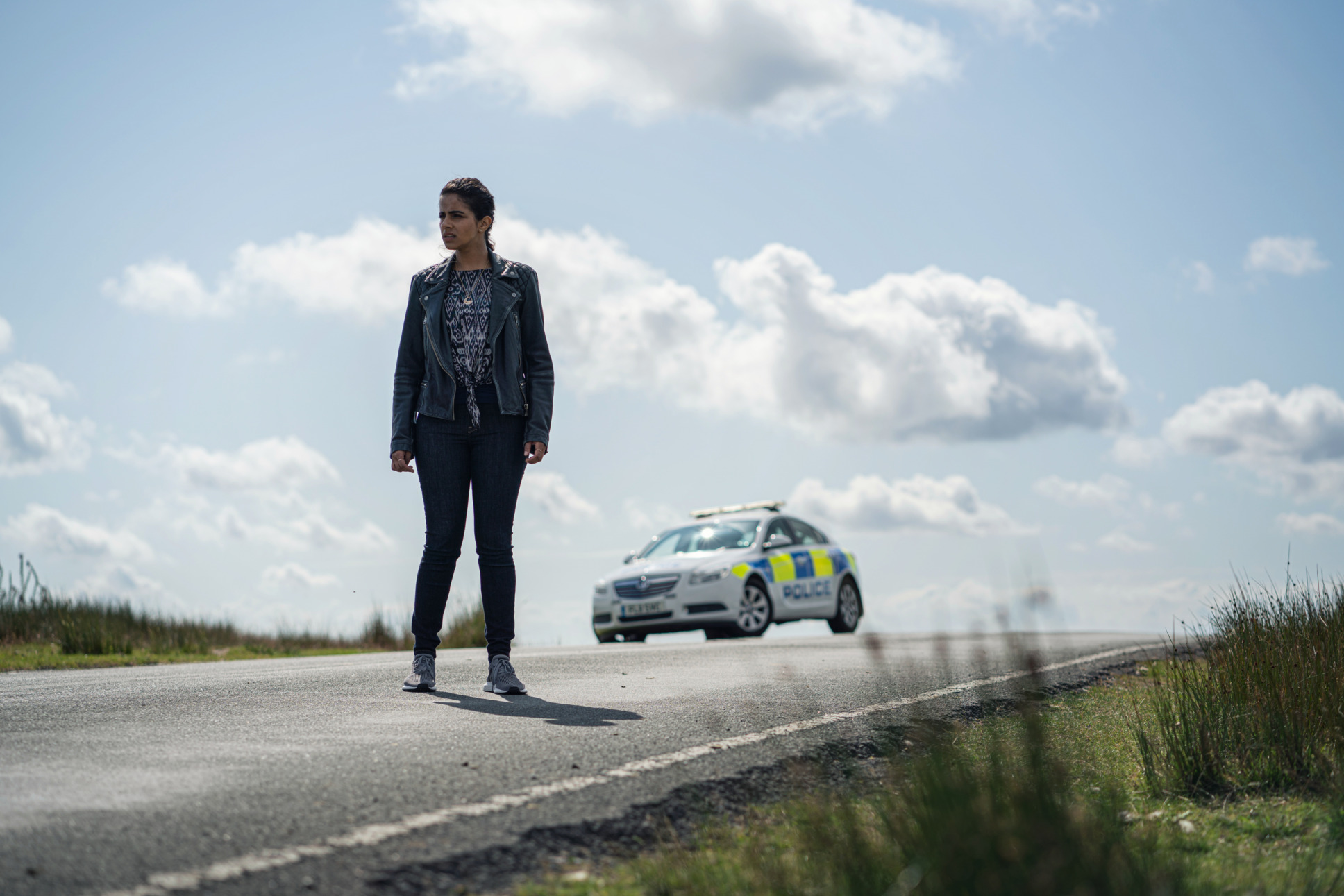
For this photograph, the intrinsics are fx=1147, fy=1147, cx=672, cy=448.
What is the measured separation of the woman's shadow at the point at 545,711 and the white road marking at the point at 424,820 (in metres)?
0.62

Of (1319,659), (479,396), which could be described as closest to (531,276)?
(479,396)

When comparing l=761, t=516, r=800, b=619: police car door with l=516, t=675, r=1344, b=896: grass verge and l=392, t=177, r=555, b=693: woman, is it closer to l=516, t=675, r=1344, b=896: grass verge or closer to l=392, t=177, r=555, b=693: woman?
l=392, t=177, r=555, b=693: woman

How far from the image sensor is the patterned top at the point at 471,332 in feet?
17.6

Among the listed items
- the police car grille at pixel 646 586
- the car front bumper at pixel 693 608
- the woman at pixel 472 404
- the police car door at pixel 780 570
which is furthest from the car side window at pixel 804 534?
the woman at pixel 472 404

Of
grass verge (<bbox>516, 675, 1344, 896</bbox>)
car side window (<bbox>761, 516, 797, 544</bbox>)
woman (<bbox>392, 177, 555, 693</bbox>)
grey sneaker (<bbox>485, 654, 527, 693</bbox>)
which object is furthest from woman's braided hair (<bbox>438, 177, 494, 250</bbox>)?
car side window (<bbox>761, 516, 797, 544</bbox>)

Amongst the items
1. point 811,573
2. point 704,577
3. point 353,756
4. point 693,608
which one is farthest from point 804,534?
point 353,756

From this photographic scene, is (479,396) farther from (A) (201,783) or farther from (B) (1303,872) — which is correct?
(B) (1303,872)

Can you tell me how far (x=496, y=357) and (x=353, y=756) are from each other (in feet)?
7.28

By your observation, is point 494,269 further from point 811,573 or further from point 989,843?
point 811,573

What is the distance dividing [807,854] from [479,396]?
Result: 121 inches

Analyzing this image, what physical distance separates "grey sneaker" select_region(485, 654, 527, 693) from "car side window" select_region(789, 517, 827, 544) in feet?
31.8

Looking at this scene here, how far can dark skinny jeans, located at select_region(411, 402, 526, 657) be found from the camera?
5.39 metres

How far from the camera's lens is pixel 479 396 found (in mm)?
5383

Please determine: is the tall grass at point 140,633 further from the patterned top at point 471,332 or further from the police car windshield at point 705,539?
the patterned top at point 471,332
